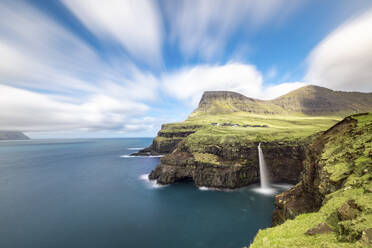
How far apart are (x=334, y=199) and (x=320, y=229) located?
4105 mm

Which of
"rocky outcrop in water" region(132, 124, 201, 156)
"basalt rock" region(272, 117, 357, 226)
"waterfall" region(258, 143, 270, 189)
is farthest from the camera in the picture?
"rocky outcrop in water" region(132, 124, 201, 156)

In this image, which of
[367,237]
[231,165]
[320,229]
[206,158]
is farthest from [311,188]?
[206,158]

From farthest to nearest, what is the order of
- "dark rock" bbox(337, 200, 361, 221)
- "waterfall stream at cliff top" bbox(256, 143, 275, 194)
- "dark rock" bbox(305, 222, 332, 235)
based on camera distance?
"waterfall stream at cliff top" bbox(256, 143, 275, 194) → "dark rock" bbox(337, 200, 361, 221) → "dark rock" bbox(305, 222, 332, 235)

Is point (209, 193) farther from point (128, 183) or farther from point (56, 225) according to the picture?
point (56, 225)

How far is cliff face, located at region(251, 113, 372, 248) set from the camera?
6926 millimetres

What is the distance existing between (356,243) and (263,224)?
3118 centimetres

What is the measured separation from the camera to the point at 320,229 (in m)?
7.81

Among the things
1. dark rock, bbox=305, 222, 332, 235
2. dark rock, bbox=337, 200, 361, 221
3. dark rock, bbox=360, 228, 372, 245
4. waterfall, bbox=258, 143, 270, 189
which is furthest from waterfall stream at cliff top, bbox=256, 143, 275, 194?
dark rock, bbox=360, 228, 372, 245

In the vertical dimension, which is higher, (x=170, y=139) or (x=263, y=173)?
(x=170, y=139)

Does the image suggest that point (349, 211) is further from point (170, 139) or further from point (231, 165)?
point (170, 139)

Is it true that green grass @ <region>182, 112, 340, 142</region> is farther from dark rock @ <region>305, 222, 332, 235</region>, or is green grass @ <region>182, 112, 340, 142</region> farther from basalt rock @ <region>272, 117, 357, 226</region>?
dark rock @ <region>305, 222, 332, 235</region>

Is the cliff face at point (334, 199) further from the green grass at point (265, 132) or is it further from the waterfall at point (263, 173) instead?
the green grass at point (265, 132)

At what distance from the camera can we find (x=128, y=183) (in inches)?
2277

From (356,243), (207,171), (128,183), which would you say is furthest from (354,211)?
(128,183)
